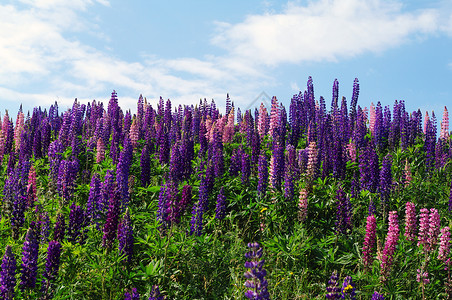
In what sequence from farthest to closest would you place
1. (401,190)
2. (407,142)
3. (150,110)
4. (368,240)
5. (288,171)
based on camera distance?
(150,110), (407,142), (401,190), (288,171), (368,240)

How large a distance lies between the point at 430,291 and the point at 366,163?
11.0 feet

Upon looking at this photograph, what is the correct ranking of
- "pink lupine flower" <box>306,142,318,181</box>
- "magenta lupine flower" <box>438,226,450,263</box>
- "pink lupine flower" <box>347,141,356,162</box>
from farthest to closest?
1. "pink lupine flower" <box>347,141,356,162</box>
2. "pink lupine flower" <box>306,142,318,181</box>
3. "magenta lupine flower" <box>438,226,450,263</box>

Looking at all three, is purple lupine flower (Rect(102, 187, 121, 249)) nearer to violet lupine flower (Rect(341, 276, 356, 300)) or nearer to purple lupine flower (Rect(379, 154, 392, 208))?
violet lupine flower (Rect(341, 276, 356, 300))

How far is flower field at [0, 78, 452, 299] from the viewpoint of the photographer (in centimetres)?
531

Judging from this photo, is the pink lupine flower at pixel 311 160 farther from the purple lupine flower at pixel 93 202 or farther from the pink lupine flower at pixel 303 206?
the purple lupine flower at pixel 93 202

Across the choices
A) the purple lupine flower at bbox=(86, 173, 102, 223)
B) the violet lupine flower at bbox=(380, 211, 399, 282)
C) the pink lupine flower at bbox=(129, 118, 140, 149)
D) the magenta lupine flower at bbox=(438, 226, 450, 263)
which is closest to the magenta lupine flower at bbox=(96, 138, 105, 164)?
the pink lupine flower at bbox=(129, 118, 140, 149)

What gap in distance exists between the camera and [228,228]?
7305 mm

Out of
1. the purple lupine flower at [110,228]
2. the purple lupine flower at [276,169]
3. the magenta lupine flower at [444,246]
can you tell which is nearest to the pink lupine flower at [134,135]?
the purple lupine flower at [276,169]

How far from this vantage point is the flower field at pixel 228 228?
17.4 ft

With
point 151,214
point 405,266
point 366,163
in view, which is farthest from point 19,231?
point 366,163

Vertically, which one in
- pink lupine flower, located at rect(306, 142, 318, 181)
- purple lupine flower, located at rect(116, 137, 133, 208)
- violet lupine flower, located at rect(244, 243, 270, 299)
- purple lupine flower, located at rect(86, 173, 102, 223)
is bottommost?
violet lupine flower, located at rect(244, 243, 270, 299)

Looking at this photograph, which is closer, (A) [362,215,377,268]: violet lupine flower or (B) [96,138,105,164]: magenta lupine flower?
(A) [362,215,377,268]: violet lupine flower

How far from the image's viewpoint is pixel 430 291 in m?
6.04

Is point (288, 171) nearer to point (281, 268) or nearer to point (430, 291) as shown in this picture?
point (281, 268)
